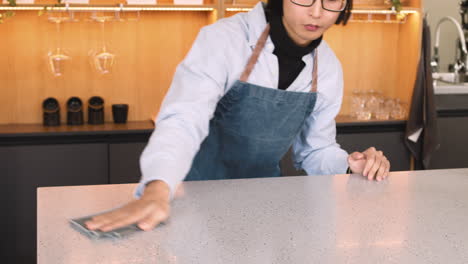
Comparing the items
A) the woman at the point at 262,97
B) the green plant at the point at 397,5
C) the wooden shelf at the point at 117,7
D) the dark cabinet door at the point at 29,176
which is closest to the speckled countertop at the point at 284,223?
the woman at the point at 262,97

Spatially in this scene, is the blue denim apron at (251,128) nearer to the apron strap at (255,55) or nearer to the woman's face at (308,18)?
the apron strap at (255,55)

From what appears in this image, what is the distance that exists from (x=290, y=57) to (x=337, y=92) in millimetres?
222

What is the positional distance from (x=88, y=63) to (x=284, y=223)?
2.72m

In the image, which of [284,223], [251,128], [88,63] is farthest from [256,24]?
[88,63]

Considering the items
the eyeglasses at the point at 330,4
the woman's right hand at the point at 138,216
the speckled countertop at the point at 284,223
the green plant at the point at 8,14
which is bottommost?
the speckled countertop at the point at 284,223

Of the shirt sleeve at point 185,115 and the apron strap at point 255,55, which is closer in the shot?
the shirt sleeve at point 185,115

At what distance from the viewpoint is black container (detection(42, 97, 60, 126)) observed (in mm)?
3615

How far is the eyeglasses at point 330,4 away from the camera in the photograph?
180 centimetres

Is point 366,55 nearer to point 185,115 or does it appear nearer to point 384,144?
point 384,144

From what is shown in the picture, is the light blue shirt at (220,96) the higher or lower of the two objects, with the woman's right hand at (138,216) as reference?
higher

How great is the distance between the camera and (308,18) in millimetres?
1824

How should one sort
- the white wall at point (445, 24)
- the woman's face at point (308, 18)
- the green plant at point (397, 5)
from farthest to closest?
1. the white wall at point (445, 24)
2. the green plant at point (397, 5)
3. the woman's face at point (308, 18)

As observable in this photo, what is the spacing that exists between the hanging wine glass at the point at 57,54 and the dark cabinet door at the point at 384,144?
1724 millimetres

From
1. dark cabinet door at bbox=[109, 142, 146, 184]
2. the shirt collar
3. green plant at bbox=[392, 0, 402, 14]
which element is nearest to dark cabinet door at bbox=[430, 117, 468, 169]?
green plant at bbox=[392, 0, 402, 14]
